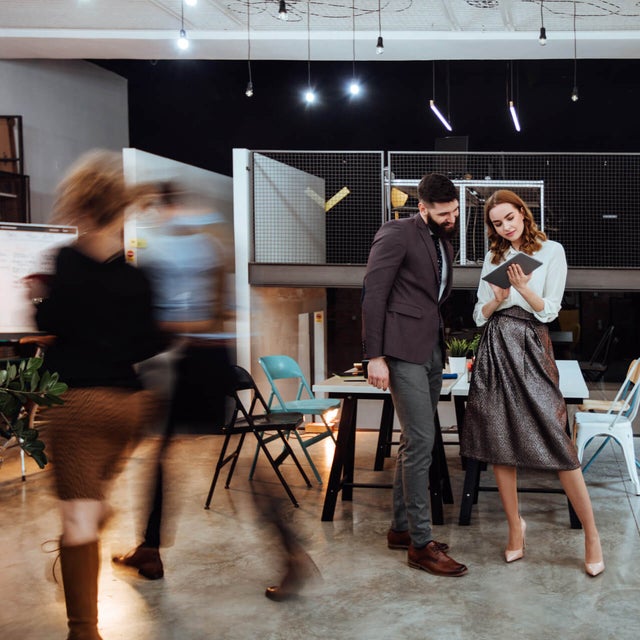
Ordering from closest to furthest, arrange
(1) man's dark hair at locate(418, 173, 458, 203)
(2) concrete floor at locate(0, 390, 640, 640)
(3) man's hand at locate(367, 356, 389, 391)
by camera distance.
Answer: (2) concrete floor at locate(0, 390, 640, 640), (3) man's hand at locate(367, 356, 389, 391), (1) man's dark hair at locate(418, 173, 458, 203)

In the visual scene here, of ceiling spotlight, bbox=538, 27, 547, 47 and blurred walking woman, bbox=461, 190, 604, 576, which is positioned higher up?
ceiling spotlight, bbox=538, 27, 547, 47

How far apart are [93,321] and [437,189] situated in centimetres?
156

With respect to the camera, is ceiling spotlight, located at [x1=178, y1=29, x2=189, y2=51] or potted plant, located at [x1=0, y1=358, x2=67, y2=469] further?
ceiling spotlight, located at [x1=178, y1=29, x2=189, y2=51]

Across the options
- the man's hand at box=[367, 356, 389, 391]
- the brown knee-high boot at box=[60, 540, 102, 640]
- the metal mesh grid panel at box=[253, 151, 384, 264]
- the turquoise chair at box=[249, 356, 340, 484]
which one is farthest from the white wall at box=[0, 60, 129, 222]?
the brown knee-high boot at box=[60, 540, 102, 640]

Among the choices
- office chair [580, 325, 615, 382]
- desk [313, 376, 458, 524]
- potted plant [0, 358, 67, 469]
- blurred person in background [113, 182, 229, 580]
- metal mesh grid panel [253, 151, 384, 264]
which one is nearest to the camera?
potted plant [0, 358, 67, 469]

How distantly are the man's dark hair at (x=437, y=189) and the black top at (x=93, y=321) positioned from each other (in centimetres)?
133

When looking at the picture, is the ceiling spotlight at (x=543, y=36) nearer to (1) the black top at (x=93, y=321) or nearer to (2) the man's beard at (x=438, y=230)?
(2) the man's beard at (x=438, y=230)

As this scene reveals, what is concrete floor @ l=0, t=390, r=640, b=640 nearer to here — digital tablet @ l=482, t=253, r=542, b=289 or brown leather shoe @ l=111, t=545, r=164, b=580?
brown leather shoe @ l=111, t=545, r=164, b=580

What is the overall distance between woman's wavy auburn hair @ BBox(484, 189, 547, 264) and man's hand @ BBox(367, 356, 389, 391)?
0.71m

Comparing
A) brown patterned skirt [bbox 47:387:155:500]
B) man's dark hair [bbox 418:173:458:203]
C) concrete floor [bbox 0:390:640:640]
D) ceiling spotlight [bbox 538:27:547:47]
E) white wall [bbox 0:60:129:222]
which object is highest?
ceiling spotlight [bbox 538:27:547:47]

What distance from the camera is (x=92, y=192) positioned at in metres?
2.48

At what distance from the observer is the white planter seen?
524 centimetres

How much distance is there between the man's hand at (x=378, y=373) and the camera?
3.21 metres

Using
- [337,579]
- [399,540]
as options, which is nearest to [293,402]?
[399,540]
